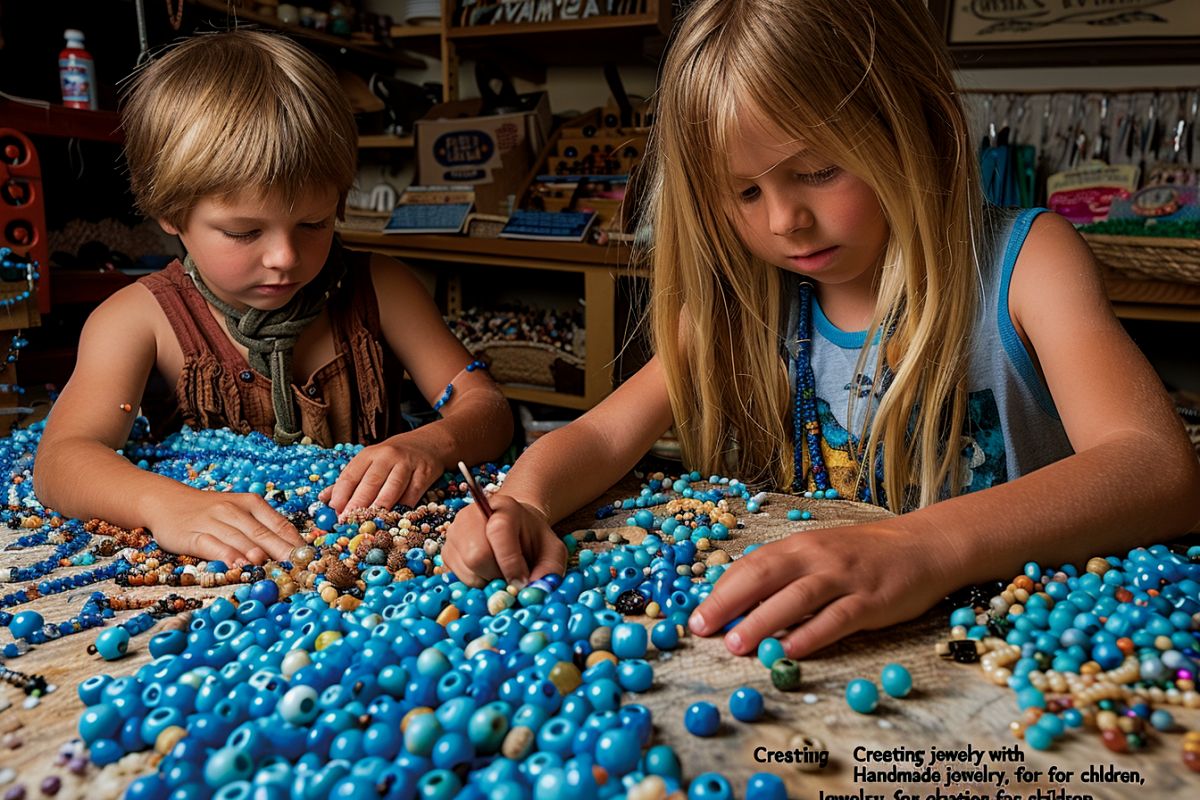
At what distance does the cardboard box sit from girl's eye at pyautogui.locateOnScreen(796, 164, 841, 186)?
72.2 inches

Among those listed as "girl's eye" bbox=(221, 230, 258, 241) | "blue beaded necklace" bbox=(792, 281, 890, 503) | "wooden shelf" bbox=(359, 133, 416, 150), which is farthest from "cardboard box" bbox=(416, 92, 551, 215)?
"blue beaded necklace" bbox=(792, 281, 890, 503)

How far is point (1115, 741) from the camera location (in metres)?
0.51

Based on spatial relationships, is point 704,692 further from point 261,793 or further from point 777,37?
point 777,37

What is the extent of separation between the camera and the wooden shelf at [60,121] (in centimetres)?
167

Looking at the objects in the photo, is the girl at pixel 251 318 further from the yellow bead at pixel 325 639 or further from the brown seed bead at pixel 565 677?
the brown seed bead at pixel 565 677

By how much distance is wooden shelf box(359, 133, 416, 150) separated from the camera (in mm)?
2961

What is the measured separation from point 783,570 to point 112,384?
1.05m

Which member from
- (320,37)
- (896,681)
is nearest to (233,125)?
(896,681)

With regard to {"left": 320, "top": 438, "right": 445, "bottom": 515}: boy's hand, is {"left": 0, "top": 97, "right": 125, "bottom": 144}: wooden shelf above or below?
above

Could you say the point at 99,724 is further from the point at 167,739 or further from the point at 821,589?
the point at 821,589

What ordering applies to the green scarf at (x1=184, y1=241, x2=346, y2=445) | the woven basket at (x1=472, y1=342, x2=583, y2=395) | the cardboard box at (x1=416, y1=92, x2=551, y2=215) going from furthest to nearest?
the cardboard box at (x1=416, y1=92, x2=551, y2=215) → the woven basket at (x1=472, y1=342, x2=583, y2=395) → the green scarf at (x1=184, y1=241, x2=346, y2=445)

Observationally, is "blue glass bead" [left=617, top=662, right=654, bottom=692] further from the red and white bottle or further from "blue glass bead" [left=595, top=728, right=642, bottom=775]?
the red and white bottle

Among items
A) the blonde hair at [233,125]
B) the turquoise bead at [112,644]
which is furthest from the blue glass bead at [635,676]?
the blonde hair at [233,125]

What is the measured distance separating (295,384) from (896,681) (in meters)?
1.10
